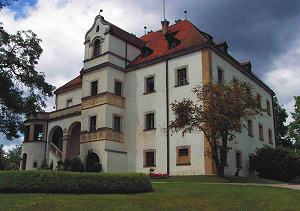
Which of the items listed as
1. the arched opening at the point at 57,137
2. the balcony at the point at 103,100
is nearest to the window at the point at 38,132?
the arched opening at the point at 57,137

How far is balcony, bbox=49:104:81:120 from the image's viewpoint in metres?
40.6

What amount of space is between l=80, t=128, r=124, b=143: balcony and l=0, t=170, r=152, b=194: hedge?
56.8 ft

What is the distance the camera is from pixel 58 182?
1656 centimetres

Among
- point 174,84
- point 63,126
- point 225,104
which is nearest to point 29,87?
point 63,126

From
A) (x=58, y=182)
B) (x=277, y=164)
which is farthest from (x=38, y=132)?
(x=58, y=182)

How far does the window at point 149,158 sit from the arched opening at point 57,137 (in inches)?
506

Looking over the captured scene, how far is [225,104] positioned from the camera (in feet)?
85.5

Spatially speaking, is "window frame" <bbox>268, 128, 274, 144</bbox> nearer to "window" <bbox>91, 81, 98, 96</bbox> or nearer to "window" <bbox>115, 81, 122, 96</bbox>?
"window" <bbox>115, 81, 122, 96</bbox>

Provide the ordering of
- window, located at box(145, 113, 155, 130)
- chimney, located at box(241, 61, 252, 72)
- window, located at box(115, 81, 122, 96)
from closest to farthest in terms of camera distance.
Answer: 1. window, located at box(145, 113, 155, 130)
2. window, located at box(115, 81, 122, 96)
3. chimney, located at box(241, 61, 252, 72)

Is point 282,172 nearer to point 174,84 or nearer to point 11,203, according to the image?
point 174,84

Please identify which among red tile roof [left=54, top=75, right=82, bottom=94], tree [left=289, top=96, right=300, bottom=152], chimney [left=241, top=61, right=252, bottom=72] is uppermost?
chimney [left=241, top=61, right=252, bottom=72]

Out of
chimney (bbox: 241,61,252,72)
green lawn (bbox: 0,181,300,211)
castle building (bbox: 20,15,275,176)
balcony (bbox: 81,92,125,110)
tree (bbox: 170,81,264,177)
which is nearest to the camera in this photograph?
green lawn (bbox: 0,181,300,211)

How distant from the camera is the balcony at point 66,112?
4056 cm

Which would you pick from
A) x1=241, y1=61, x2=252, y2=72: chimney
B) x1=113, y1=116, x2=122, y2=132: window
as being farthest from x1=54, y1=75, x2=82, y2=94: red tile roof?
x1=241, y1=61, x2=252, y2=72: chimney
